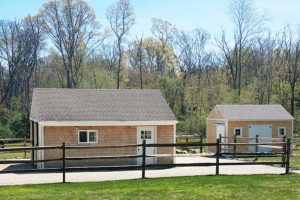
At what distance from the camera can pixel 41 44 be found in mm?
48906

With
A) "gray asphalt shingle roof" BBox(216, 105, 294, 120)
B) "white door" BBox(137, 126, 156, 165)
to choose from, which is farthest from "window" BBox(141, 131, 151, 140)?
Answer: "gray asphalt shingle roof" BBox(216, 105, 294, 120)

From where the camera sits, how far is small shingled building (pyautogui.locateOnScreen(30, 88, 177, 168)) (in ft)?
65.4

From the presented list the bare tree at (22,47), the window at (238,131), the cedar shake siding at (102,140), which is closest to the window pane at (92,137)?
the cedar shake siding at (102,140)

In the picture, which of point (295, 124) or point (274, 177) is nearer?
point (274, 177)

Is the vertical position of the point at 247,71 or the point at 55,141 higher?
the point at 247,71

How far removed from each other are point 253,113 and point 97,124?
45.4ft

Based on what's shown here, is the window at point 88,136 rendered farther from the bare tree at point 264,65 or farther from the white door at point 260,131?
the bare tree at point 264,65

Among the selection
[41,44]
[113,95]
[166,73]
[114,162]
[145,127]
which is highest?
[41,44]

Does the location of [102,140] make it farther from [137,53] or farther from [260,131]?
[137,53]

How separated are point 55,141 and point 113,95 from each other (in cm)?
461

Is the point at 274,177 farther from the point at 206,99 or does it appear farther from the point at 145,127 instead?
the point at 206,99

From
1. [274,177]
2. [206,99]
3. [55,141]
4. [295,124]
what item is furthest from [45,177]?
[206,99]

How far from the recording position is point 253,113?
3030 centimetres

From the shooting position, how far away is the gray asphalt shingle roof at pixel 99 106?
20562 mm
